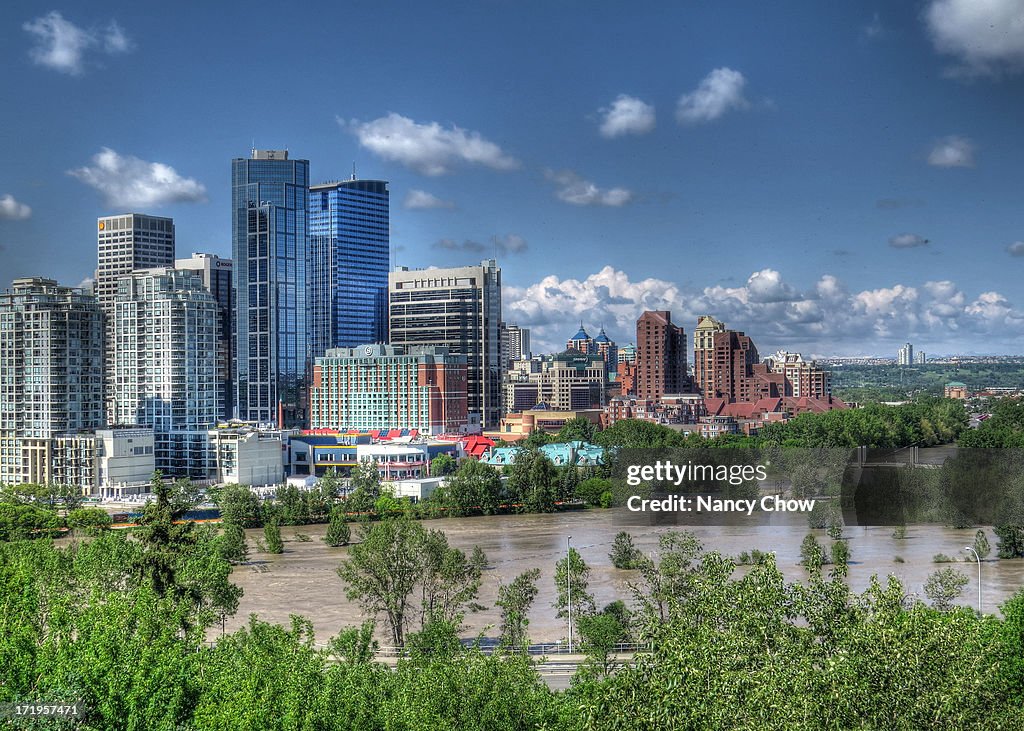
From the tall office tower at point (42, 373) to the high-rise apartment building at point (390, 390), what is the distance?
1674 cm

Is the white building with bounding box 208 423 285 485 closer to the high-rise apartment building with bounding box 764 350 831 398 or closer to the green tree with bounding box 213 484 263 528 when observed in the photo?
the green tree with bounding box 213 484 263 528

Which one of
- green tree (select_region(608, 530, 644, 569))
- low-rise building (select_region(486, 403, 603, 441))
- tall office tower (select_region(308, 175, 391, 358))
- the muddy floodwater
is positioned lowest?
the muddy floodwater

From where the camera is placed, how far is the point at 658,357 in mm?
63625

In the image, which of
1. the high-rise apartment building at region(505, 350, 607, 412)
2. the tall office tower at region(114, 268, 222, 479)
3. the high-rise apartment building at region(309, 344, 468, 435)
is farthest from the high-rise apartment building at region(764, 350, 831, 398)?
the tall office tower at region(114, 268, 222, 479)

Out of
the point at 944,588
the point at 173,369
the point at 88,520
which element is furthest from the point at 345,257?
the point at 944,588

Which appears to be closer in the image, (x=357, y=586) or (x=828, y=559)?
(x=357, y=586)

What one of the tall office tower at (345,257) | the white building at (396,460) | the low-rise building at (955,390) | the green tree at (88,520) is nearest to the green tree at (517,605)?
the green tree at (88,520)

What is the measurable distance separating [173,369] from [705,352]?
1352 inches

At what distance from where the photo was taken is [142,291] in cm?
4269

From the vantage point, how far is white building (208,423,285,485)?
40219mm

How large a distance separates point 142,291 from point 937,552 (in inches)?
1246

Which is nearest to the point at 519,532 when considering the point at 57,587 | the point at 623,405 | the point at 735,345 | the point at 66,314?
the point at 57,587

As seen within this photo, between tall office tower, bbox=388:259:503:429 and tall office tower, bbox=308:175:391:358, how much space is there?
678 centimetres

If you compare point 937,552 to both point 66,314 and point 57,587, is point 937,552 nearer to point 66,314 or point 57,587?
point 57,587
